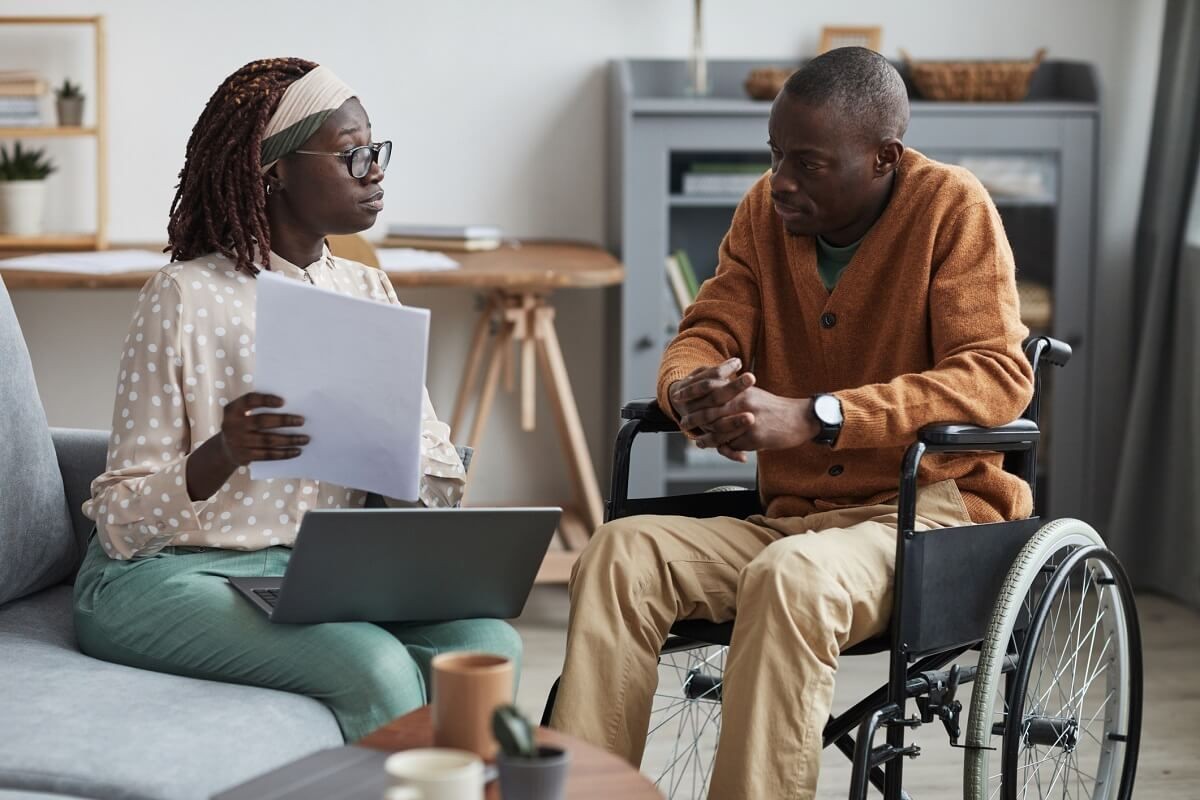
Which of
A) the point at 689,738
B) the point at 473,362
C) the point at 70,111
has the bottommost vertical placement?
the point at 689,738

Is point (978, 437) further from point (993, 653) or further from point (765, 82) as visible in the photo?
point (765, 82)

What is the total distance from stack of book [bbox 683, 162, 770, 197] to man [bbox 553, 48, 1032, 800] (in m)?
1.29

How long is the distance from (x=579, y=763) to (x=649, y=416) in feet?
2.38

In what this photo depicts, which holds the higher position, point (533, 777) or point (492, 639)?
point (533, 777)

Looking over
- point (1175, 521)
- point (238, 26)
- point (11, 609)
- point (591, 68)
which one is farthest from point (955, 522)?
point (238, 26)

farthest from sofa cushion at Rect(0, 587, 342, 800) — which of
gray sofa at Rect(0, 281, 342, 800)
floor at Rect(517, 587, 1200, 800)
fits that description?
floor at Rect(517, 587, 1200, 800)

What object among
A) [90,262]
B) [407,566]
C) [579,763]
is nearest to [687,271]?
[90,262]

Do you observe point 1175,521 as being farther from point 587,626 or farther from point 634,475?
point 587,626

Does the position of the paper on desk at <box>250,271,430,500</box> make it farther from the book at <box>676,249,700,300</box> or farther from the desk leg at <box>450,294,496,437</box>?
the book at <box>676,249,700,300</box>

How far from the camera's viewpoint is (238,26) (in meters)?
3.40

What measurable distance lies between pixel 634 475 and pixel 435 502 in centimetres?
156

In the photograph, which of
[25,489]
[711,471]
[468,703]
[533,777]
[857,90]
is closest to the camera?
[533,777]

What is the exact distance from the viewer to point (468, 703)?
116cm

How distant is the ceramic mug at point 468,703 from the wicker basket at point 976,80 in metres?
2.46
